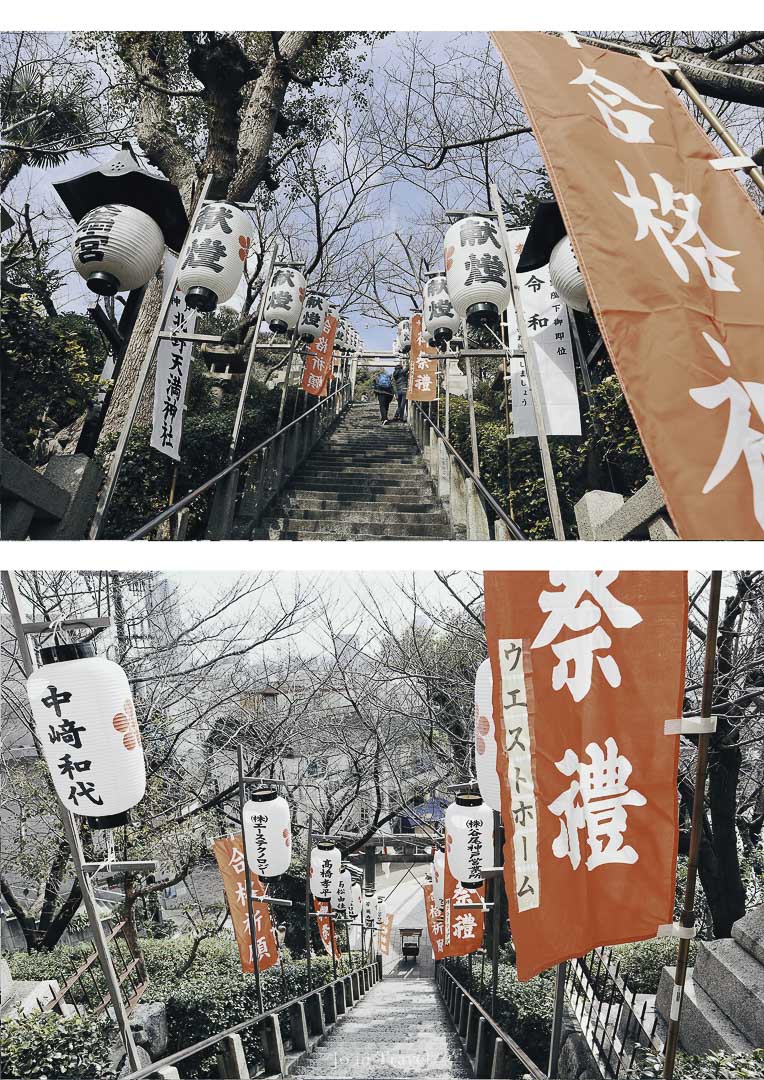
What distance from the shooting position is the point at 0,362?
A: 6.12 m

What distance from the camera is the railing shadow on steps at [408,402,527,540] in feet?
24.6

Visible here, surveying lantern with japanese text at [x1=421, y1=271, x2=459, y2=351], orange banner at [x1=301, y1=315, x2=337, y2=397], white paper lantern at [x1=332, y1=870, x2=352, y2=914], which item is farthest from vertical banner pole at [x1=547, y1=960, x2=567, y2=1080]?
orange banner at [x1=301, y1=315, x2=337, y2=397]

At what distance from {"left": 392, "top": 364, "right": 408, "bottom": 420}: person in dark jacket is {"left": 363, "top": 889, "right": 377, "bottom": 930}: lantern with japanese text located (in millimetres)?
10509

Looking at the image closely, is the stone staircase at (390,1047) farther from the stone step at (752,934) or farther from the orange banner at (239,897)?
the stone step at (752,934)

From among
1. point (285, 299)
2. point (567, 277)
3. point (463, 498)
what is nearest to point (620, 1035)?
point (463, 498)

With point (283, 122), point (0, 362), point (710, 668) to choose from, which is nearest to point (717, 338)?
point (710, 668)

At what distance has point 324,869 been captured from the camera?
10469mm

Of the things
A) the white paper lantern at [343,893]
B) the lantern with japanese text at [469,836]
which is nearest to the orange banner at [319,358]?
the lantern with japanese text at [469,836]

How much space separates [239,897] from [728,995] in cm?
508

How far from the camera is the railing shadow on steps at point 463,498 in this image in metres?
7.51

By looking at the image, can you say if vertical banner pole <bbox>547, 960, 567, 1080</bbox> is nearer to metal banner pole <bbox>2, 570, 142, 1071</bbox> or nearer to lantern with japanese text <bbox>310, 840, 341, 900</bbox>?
metal banner pole <bbox>2, 570, 142, 1071</bbox>

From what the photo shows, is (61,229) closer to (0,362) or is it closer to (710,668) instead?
(0,362)

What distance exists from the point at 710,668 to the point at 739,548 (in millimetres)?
643

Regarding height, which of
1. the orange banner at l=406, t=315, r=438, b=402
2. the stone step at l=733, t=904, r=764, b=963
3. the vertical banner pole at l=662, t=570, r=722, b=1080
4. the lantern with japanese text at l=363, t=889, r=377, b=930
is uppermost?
the orange banner at l=406, t=315, r=438, b=402
